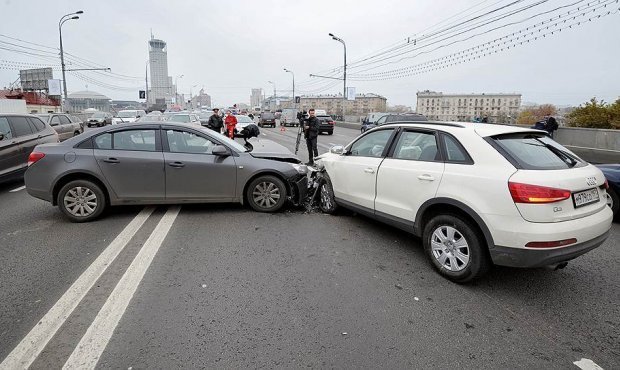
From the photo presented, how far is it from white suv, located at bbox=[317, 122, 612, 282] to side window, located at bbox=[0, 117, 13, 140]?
8.30 m

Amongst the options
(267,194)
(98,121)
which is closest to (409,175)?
(267,194)

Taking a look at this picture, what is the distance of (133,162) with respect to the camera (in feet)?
19.1

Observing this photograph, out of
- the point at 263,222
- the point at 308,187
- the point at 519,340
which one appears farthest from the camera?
the point at 308,187

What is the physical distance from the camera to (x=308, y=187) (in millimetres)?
6977

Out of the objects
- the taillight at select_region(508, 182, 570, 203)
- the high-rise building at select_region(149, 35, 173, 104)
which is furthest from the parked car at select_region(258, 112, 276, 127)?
the high-rise building at select_region(149, 35, 173, 104)

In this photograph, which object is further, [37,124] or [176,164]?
[37,124]

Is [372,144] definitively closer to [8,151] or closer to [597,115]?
[8,151]

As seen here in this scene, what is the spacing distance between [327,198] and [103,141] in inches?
143

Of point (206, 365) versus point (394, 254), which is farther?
point (394, 254)

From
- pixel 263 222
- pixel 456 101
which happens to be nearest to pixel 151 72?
pixel 456 101

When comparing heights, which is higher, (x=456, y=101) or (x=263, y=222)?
(x=456, y=101)

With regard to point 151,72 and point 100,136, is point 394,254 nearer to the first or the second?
point 100,136

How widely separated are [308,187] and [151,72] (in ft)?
391

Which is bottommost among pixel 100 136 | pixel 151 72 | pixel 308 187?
pixel 308 187
